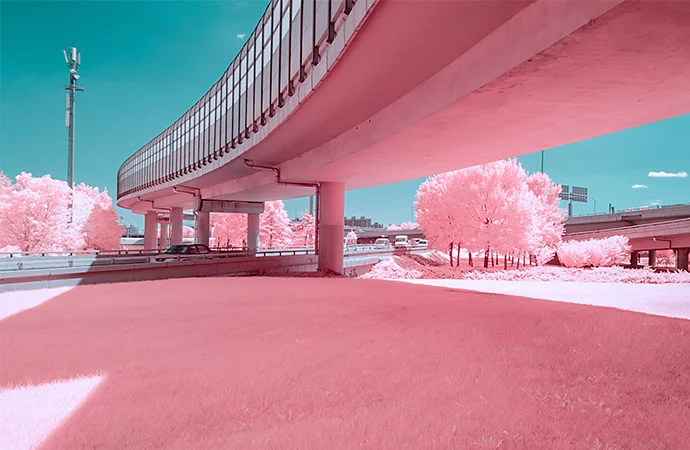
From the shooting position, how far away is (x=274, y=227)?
206 ft

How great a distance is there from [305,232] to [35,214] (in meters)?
45.4

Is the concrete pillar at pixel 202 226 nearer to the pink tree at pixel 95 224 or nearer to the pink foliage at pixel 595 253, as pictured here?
the pink tree at pixel 95 224

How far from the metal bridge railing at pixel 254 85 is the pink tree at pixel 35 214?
933 centimetres

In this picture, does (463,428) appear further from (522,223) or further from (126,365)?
(522,223)

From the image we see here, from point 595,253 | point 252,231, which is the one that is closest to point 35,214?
point 252,231

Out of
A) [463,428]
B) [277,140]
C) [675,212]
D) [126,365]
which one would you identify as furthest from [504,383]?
[675,212]

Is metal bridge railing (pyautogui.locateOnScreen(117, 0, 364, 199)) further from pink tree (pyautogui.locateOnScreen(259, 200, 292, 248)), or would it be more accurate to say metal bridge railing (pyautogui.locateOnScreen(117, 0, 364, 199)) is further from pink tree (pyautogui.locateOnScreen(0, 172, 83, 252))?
pink tree (pyautogui.locateOnScreen(259, 200, 292, 248))

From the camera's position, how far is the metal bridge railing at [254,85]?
11.8 metres

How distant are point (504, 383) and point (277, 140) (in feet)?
53.0

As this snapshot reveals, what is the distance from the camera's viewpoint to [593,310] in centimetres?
757

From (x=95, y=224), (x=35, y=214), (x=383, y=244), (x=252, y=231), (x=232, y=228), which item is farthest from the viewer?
(x=232, y=228)

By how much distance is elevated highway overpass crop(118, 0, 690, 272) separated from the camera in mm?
6191

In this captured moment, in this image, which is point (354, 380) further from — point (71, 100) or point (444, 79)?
point (71, 100)

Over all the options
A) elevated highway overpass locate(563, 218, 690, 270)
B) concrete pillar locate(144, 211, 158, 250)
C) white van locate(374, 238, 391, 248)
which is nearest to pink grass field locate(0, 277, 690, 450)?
white van locate(374, 238, 391, 248)
